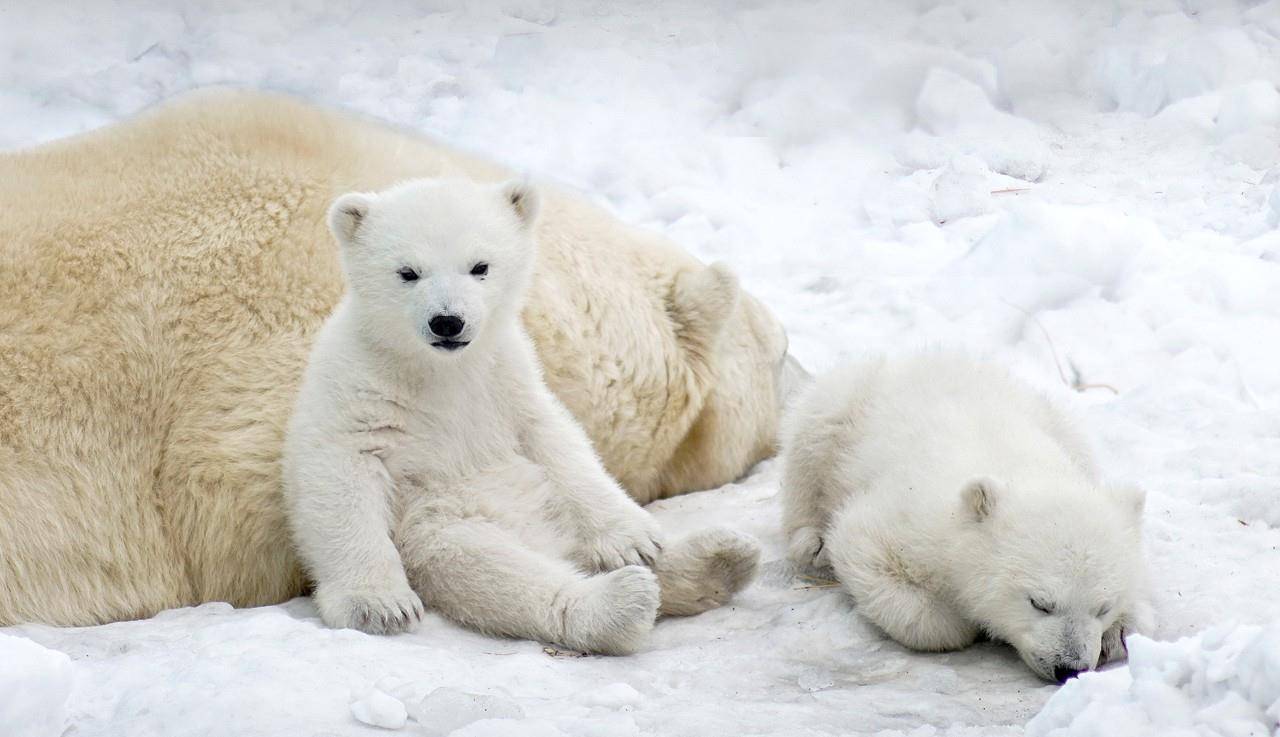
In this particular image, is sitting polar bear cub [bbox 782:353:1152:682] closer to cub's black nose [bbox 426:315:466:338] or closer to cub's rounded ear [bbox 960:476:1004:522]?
cub's rounded ear [bbox 960:476:1004:522]

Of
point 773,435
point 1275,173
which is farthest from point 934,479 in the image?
point 1275,173

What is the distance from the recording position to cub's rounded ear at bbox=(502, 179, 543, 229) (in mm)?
3848

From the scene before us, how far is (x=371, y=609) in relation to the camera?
11.6 feet

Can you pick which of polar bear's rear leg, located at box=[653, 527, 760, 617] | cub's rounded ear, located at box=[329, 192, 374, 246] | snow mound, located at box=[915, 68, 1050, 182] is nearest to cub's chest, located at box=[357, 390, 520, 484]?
cub's rounded ear, located at box=[329, 192, 374, 246]

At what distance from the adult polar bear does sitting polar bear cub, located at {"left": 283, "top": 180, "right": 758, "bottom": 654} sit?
228 millimetres

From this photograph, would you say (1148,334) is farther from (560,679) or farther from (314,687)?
(314,687)

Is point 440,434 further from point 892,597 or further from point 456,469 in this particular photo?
point 892,597

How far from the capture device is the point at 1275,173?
21.3 ft

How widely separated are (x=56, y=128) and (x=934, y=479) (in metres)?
5.17

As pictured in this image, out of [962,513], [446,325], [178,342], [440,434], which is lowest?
[962,513]

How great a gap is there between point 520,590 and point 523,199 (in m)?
1.06

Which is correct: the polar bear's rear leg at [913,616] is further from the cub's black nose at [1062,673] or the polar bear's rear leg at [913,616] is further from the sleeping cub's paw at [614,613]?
the sleeping cub's paw at [614,613]

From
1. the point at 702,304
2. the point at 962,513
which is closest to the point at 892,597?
the point at 962,513

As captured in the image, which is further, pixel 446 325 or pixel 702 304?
pixel 702 304
